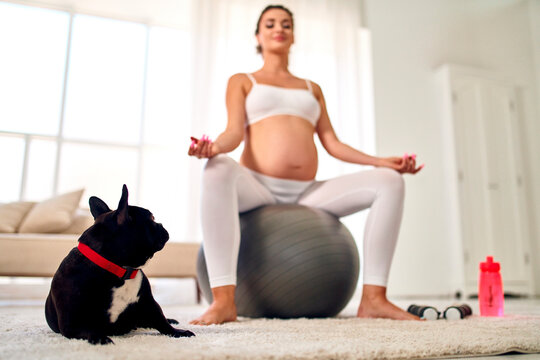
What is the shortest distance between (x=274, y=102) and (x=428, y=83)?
310cm

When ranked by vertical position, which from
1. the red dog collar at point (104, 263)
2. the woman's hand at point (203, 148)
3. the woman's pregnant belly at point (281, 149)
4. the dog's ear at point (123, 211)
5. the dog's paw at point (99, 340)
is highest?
the woman's pregnant belly at point (281, 149)

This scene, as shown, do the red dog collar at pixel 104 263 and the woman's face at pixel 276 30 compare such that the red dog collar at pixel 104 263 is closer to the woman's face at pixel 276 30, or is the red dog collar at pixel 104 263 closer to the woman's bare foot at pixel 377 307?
the woman's bare foot at pixel 377 307

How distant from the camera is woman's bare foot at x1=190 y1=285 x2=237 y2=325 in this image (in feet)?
4.18

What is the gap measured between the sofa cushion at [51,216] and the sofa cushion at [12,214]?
0.04 meters

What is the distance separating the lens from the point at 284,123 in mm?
1729

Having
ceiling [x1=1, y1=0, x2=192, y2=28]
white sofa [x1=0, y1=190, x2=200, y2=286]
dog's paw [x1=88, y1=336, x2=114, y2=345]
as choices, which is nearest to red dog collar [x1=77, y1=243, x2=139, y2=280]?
dog's paw [x1=88, y1=336, x2=114, y2=345]

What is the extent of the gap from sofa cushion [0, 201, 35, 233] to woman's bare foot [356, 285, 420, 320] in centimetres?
224

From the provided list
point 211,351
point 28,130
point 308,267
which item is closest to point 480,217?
point 308,267

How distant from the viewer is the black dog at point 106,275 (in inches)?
35.4

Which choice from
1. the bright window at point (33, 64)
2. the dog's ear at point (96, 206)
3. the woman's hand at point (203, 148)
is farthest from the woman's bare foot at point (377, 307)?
the bright window at point (33, 64)

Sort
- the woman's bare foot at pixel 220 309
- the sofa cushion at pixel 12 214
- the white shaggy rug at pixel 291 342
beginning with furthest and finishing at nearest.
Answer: the sofa cushion at pixel 12 214 → the woman's bare foot at pixel 220 309 → the white shaggy rug at pixel 291 342

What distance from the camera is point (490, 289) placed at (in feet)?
5.66

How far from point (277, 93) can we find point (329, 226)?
576 mm

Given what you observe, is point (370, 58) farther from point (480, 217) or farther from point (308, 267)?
point (308, 267)
